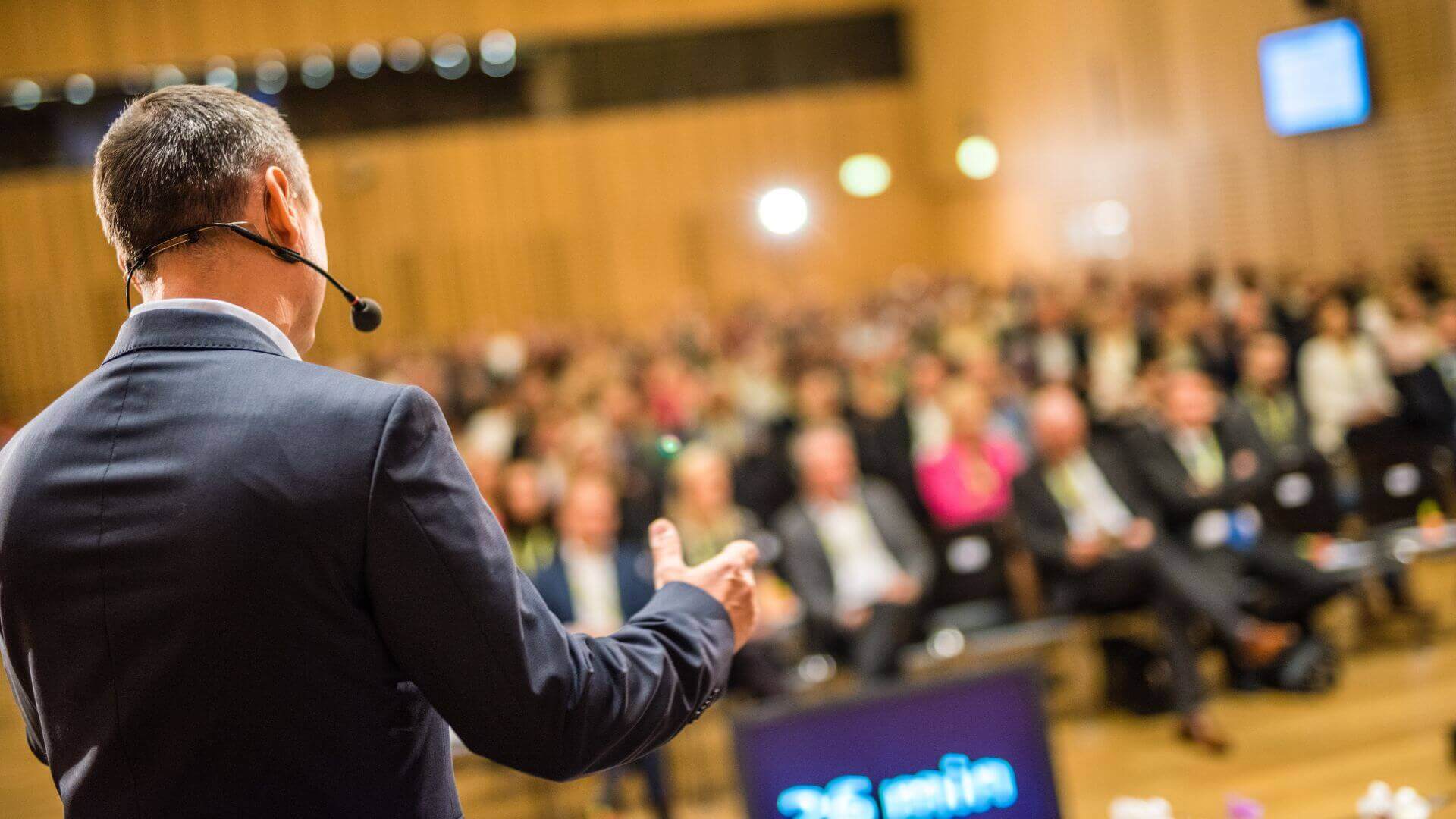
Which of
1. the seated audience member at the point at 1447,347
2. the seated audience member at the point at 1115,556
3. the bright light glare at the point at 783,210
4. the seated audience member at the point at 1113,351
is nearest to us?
the bright light glare at the point at 783,210

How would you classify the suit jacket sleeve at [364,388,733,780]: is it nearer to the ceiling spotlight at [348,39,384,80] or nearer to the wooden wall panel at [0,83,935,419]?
the wooden wall panel at [0,83,935,419]

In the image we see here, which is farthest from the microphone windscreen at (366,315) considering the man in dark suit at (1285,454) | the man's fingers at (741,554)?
the man in dark suit at (1285,454)

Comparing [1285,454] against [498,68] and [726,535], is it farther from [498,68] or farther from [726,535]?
[498,68]

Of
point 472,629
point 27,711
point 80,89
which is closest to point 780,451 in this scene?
point 27,711

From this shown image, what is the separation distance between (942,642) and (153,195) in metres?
4.12

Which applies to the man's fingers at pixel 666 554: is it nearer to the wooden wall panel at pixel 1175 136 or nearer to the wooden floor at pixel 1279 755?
the wooden floor at pixel 1279 755

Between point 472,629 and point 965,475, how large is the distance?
4.66m

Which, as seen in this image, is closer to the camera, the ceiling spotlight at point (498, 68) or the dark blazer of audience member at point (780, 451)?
the dark blazer of audience member at point (780, 451)

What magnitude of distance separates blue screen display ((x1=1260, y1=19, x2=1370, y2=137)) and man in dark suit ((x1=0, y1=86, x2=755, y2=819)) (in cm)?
988

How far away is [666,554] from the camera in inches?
50.4

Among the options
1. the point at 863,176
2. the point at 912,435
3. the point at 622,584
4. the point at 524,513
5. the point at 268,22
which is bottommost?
the point at 622,584

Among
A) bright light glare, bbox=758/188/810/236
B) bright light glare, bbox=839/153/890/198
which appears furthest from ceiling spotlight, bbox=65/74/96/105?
bright light glare, bbox=758/188/810/236

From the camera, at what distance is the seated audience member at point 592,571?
434 cm

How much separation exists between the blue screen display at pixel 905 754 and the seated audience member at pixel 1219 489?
130 inches
